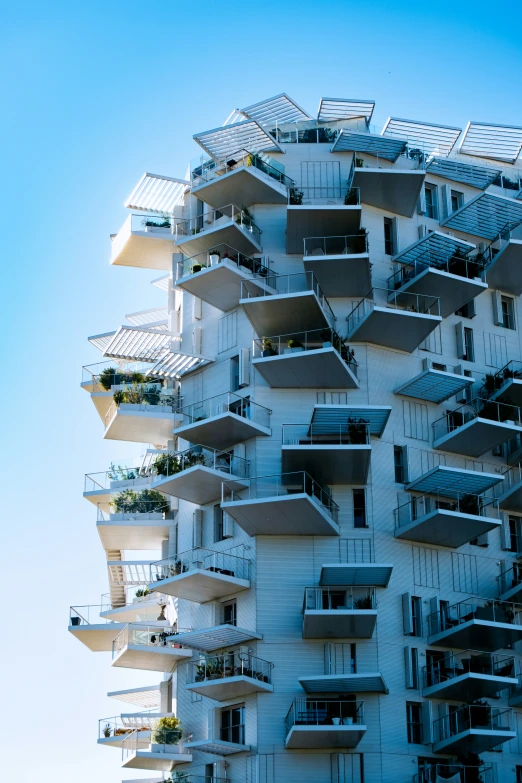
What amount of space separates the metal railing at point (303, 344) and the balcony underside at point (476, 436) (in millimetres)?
4192

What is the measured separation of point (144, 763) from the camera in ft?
136

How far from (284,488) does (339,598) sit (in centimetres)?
411

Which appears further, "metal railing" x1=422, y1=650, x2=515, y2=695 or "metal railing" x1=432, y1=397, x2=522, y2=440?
"metal railing" x1=432, y1=397, x2=522, y2=440

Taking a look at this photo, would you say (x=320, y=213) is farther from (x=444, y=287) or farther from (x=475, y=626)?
(x=475, y=626)

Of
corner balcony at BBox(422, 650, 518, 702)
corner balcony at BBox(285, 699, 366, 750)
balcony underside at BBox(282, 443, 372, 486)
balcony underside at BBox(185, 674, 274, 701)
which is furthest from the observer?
balcony underside at BBox(282, 443, 372, 486)

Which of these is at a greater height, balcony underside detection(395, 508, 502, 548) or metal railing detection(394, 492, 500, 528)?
metal railing detection(394, 492, 500, 528)

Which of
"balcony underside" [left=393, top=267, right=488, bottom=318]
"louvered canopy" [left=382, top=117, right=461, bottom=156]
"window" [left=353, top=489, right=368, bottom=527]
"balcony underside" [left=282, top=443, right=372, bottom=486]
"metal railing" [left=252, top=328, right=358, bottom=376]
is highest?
"louvered canopy" [left=382, top=117, right=461, bottom=156]

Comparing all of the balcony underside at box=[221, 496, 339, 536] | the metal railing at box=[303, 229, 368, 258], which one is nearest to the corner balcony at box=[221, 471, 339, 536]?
the balcony underside at box=[221, 496, 339, 536]

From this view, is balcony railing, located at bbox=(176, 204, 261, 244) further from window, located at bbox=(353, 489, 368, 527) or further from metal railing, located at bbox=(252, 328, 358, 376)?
window, located at bbox=(353, 489, 368, 527)

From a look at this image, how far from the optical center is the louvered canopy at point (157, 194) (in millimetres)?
48531

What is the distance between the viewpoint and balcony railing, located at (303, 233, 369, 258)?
44.0 m

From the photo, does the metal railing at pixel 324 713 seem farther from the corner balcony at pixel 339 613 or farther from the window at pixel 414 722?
the corner balcony at pixel 339 613

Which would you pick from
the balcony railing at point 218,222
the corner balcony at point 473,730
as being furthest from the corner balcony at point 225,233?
the corner balcony at point 473,730

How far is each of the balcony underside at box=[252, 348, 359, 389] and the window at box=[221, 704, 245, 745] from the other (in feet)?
36.5
